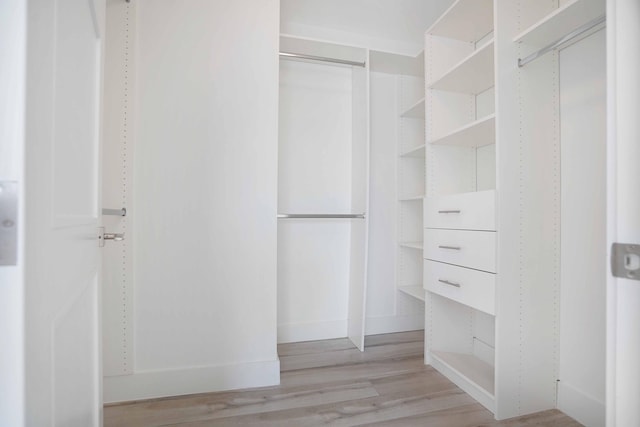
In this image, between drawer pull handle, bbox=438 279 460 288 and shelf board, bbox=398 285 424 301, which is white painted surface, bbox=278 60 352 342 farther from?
drawer pull handle, bbox=438 279 460 288

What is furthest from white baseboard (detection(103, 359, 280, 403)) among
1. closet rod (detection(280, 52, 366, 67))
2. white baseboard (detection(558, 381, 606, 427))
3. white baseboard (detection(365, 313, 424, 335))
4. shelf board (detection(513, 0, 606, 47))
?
shelf board (detection(513, 0, 606, 47))

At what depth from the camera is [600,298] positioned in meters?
1.33

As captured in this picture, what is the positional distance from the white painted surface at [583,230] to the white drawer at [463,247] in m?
0.39

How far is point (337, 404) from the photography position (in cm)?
152

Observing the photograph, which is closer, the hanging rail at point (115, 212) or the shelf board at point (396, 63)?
the hanging rail at point (115, 212)

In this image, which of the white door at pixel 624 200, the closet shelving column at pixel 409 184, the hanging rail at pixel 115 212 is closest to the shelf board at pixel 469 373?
the closet shelving column at pixel 409 184

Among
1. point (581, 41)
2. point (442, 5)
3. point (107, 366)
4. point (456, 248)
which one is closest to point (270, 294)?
point (107, 366)

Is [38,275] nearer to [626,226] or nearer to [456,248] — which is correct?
[626,226]

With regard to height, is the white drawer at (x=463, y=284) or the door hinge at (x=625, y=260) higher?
the door hinge at (x=625, y=260)

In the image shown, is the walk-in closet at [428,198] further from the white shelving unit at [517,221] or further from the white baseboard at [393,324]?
the white baseboard at [393,324]

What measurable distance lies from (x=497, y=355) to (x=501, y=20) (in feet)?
5.13

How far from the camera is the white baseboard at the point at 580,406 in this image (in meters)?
1.32

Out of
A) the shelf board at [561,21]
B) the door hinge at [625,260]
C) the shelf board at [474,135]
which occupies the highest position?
the shelf board at [561,21]

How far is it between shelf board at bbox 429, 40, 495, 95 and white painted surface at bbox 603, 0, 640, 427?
1171 mm
